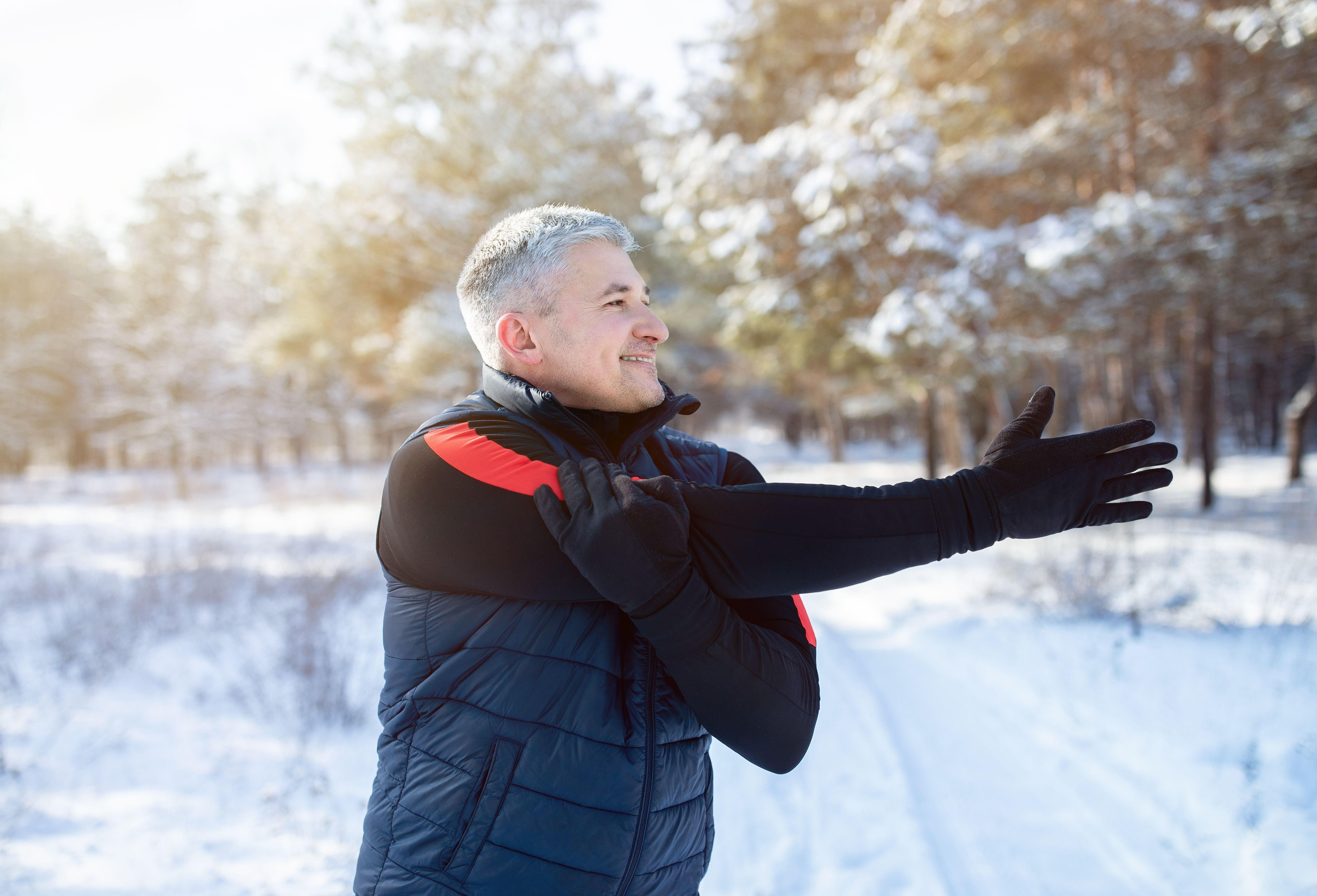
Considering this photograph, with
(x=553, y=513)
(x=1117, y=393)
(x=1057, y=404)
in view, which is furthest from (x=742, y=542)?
(x=1117, y=393)

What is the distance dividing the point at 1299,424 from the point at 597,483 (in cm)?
1726

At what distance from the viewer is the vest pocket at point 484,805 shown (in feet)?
3.92

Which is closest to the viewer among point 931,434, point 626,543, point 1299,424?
point 626,543

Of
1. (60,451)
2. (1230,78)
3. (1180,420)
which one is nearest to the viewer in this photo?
(1230,78)

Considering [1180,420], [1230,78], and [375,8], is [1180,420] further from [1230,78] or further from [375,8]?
[375,8]

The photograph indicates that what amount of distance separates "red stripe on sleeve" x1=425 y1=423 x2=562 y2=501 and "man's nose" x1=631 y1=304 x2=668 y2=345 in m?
0.42

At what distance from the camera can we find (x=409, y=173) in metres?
13.7

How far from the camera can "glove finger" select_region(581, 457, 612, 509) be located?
1.10 m

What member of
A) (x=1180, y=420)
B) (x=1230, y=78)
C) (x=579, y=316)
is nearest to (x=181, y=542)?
(x=579, y=316)

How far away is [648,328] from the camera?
152 cm

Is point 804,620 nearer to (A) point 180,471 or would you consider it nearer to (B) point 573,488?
(B) point 573,488

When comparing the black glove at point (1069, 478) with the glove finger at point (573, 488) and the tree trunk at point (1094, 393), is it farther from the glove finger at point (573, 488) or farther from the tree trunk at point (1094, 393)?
the tree trunk at point (1094, 393)

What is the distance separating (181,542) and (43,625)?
4687mm

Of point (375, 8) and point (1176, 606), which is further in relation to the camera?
point (375, 8)
